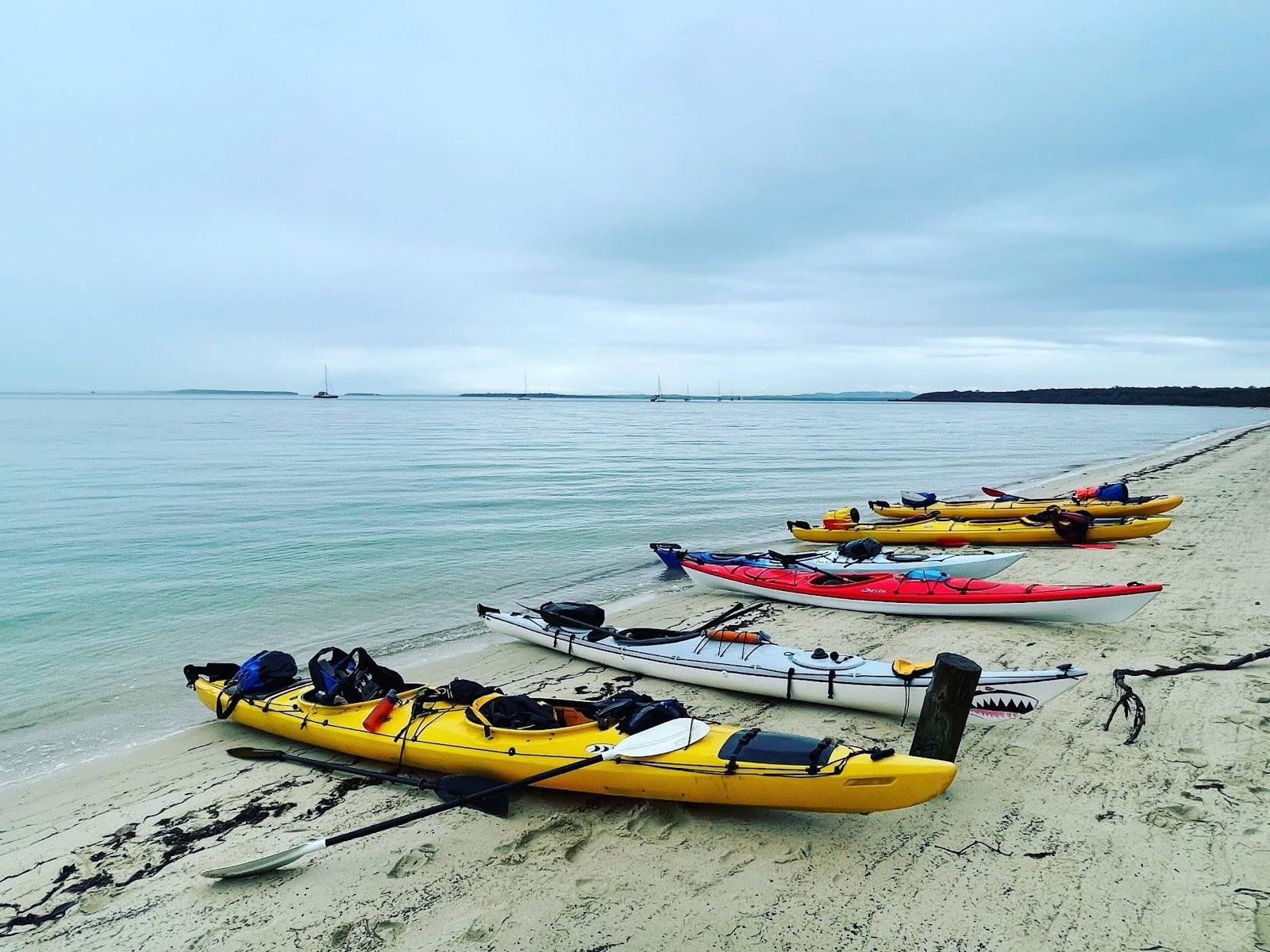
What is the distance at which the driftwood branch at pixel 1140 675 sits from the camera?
5332 mm

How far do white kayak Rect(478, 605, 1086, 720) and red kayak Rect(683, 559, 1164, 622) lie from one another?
8.18ft

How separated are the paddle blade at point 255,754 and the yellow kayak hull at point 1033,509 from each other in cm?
1268

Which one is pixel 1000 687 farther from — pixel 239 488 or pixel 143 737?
pixel 239 488

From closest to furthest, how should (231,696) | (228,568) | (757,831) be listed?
1. (757,831)
2. (231,696)
3. (228,568)

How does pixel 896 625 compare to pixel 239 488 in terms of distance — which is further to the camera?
pixel 239 488

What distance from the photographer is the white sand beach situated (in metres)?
3.62

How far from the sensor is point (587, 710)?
541 centimetres

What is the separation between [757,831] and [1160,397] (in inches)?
7322

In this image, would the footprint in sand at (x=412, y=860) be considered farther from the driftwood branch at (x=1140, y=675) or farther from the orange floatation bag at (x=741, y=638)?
the driftwood branch at (x=1140, y=675)

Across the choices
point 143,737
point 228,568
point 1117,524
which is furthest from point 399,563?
point 1117,524

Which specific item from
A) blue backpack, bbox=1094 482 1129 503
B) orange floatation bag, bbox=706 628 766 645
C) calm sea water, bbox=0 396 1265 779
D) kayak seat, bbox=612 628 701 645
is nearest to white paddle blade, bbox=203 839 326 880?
calm sea water, bbox=0 396 1265 779

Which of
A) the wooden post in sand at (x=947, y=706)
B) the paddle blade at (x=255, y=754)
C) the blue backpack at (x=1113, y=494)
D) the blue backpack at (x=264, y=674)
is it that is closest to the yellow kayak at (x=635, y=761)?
the paddle blade at (x=255, y=754)

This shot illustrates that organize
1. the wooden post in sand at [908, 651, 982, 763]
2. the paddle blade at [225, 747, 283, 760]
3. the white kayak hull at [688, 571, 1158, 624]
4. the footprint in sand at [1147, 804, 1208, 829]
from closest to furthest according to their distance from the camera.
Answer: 1. the footprint in sand at [1147, 804, 1208, 829]
2. the wooden post in sand at [908, 651, 982, 763]
3. the paddle blade at [225, 747, 283, 760]
4. the white kayak hull at [688, 571, 1158, 624]

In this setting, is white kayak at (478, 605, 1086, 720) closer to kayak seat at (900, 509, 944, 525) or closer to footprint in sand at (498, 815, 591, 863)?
footprint in sand at (498, 815, 591, 863)
